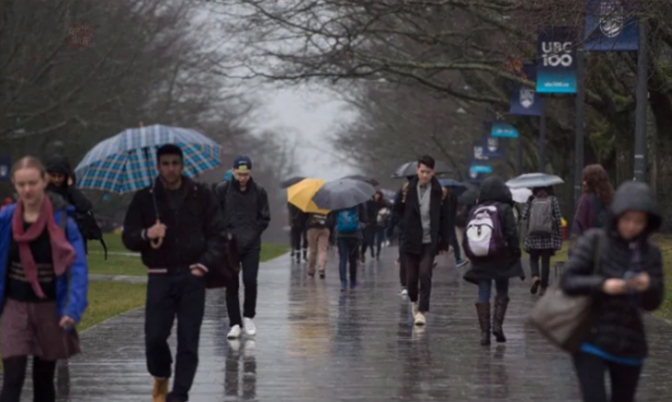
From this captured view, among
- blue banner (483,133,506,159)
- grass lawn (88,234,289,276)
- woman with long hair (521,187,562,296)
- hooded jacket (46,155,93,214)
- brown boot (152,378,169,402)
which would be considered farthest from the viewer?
blue banner (483,133,506,159)

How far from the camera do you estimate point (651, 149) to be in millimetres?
34688

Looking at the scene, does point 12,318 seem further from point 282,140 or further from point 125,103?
point 282,140

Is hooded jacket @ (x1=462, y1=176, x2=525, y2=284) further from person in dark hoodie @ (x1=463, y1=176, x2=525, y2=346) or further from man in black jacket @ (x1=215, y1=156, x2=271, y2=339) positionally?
man in black jacket @ (x1=215, y1=156, x2=271, y2=339)

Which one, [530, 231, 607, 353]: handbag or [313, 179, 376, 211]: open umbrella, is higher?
[313, 179, 376, 211]: open umbrella

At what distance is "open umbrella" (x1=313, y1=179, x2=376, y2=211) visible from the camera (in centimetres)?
2445

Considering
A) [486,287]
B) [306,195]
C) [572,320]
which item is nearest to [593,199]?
[486,287]

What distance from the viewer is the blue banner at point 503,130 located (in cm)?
4534

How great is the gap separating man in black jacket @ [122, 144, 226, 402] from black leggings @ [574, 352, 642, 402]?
10.0ft

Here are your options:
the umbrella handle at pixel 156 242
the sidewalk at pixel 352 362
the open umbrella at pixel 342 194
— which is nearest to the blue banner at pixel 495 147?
the open umbrella at pixel 342 194

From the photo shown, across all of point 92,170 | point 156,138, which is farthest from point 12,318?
point 92,170

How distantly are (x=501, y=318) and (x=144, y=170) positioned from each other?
3.37 meters

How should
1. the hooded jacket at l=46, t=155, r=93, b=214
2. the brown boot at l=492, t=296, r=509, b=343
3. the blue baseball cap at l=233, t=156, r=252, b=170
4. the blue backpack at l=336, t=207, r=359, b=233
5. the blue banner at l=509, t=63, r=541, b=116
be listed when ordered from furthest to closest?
the blue banner at l=509, t=63, r=541, b=116, the blue backpack at l=336, t=207, r=359, b=233, the brown boot at l=492, t=296, r=509, b=343, the blue baseball cap at l=233, t=156, r=252, b=170, the hooded jacket at l=46, t=155, r=93, b=214

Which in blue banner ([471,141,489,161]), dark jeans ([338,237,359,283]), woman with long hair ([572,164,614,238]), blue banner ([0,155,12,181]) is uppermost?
blue banner ([471,141,489,161])

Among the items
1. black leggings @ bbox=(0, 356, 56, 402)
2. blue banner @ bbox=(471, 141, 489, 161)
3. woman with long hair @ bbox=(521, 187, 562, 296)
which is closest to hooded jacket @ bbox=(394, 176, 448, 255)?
woman with long hair @ bbox=(521, 187, 562, 296)
